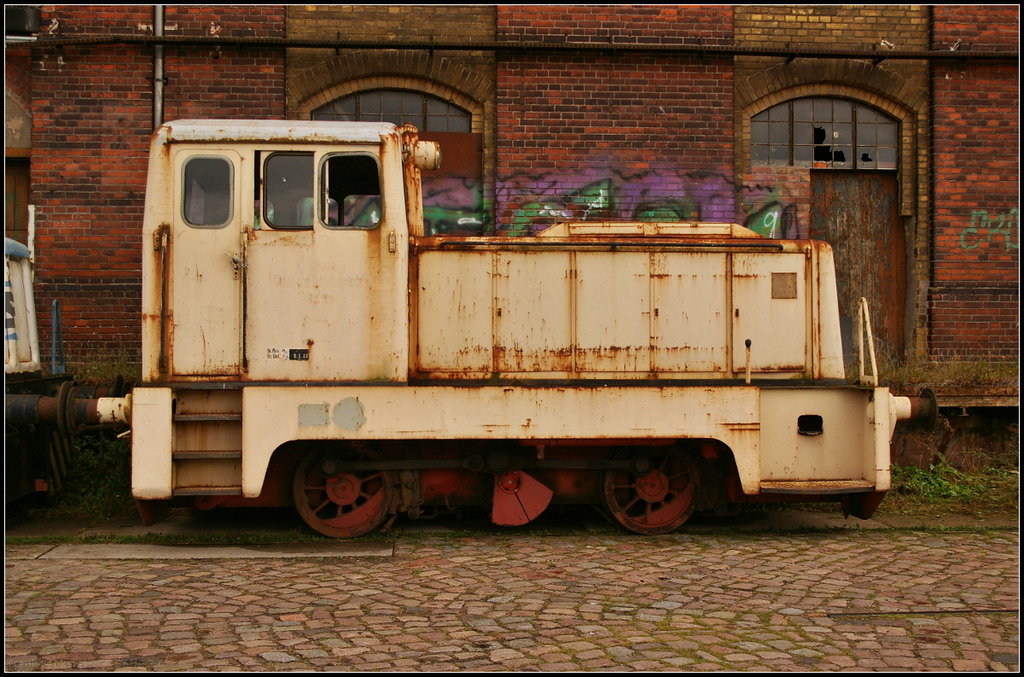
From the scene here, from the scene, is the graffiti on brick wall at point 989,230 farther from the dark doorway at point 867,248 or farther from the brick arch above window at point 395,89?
the brick arch above window at point 395,89

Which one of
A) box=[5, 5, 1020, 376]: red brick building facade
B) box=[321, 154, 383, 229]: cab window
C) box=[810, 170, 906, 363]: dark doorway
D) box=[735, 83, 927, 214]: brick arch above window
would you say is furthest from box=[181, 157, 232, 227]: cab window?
box=[810, 170, 906, 363]: dark doorway

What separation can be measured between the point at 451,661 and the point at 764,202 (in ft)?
26.1

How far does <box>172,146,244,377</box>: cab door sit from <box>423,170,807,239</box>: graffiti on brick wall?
396cm

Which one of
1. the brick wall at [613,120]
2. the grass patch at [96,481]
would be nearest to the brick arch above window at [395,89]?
the brick wall at [613,120]

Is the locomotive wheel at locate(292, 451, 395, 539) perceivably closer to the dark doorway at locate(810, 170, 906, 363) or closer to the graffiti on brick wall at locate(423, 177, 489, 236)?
the graffiti on brick wall at locate(423, 177, 489, 236)

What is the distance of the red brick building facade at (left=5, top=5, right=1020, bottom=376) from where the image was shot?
405 inches

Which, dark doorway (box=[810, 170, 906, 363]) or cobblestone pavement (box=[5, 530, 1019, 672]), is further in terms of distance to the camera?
dark doorway (box=[810, 170, 906, 363])

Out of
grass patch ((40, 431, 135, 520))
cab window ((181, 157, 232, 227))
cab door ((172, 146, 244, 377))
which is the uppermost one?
cab window ((181, 157, 232, 227))

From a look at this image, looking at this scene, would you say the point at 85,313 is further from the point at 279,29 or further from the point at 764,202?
the point at 764,202

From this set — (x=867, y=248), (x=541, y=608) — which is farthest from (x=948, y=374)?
(x=541, y=608)

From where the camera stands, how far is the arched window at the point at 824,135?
36.3 ft

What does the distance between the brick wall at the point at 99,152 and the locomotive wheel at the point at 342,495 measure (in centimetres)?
408

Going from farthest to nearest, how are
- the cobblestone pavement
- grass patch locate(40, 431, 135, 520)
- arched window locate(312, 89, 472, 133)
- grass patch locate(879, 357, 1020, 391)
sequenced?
arched window locate(312, 89, 472, 133) → grass patch locate(879, 357, 1020, 391) → grass patch locate(40, 431, 135, 520) → the cobblestone pavement

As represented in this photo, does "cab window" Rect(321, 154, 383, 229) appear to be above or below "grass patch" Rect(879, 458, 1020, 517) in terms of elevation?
above
